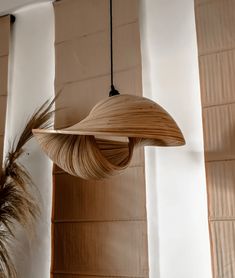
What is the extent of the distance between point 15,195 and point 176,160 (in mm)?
840

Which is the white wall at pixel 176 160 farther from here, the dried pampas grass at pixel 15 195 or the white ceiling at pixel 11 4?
the white ceiling at pixel 11 4

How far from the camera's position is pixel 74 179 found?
212 centimetres

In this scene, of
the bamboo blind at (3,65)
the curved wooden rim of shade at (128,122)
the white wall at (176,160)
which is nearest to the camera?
the curved wooden rim of shade at (128,122)

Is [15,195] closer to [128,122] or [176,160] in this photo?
[176,160]

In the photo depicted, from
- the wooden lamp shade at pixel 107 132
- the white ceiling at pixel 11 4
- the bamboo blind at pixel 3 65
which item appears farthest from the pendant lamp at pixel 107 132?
the white ceiling at pixel 11 4

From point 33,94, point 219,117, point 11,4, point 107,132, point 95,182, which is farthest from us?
point 11,4

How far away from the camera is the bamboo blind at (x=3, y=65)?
239 centimetres

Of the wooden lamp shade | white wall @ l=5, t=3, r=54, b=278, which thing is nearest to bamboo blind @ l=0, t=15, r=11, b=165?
white wall @ l=5, t=3, r=54, b=278

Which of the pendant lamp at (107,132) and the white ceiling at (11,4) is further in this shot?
the white ceiling at (11,4)

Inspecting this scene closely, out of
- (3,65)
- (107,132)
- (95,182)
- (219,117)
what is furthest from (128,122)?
(3,65)

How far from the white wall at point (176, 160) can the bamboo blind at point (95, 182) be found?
2.3 inches

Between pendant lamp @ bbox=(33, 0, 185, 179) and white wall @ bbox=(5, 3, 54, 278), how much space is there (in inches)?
28.9

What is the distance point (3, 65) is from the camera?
97.0 inches

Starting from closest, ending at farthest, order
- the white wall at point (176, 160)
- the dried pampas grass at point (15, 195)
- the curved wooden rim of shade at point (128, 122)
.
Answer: the curved wooden rim of shade at point (128, 122), the white wall at point (176, 160), the dried pampas grass at point (15, 195)
